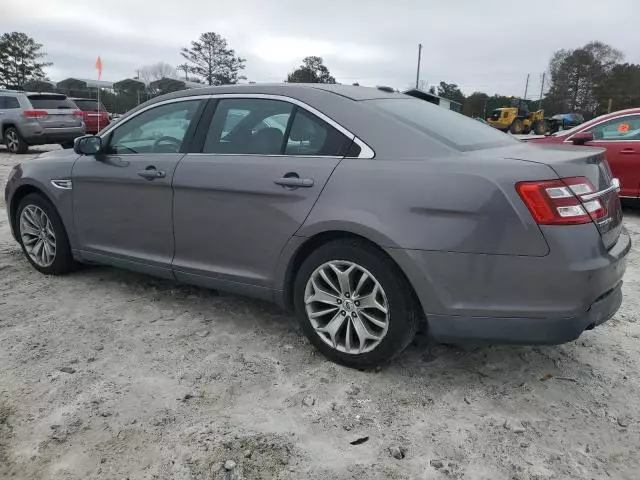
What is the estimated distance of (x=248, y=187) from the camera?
10.2 ft

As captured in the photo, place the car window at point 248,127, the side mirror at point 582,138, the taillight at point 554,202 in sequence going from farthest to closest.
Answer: the side mirror at point 582,138 < the car window at point 248,127 < the taillight at point 554,202

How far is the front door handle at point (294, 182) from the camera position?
290 cm

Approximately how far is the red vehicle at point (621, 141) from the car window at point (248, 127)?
4.81 meters

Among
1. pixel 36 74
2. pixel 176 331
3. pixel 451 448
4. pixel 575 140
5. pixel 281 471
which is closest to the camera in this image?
pixel 281 471

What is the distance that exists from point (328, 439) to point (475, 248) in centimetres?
106

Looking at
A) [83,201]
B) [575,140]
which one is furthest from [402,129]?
[575,140]

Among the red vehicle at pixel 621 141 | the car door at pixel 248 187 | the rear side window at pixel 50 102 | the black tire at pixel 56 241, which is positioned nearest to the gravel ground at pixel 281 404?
the car door at pixel 248 187

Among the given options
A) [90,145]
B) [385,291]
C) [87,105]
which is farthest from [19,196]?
[87,105]

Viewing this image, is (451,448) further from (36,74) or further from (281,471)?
(36,74)

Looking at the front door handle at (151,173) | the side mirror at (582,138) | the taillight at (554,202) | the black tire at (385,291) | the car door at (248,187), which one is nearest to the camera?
the taillight at (554,202)

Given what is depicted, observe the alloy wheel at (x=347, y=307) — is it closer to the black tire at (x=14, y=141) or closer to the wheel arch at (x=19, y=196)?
the wheel arch at (x=19, y=196)

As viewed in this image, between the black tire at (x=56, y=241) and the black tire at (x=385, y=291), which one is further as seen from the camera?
the black tire at (x=56, y=241)

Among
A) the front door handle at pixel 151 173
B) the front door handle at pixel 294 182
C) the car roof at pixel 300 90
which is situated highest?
the car roof at pixel 300 90

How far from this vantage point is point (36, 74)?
52.0m
